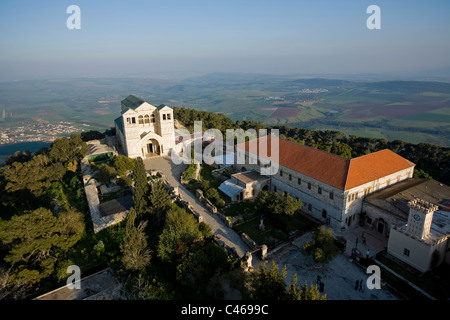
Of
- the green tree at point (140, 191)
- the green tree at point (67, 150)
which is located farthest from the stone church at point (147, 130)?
the green tree at point (140, 191)

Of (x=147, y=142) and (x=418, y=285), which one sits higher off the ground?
(x=147, y=142)

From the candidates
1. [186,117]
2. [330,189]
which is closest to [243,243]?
[330,189]

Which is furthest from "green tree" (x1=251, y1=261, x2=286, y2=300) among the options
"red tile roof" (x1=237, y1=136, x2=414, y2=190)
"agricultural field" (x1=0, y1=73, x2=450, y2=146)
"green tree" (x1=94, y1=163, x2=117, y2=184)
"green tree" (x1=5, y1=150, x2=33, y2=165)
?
"agricultural field" (x1=0, y1=73, x2=450, y2=146)

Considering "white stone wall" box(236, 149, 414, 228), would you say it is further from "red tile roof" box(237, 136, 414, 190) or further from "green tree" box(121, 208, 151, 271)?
"green tree" box(121, 208, 151, 271)
